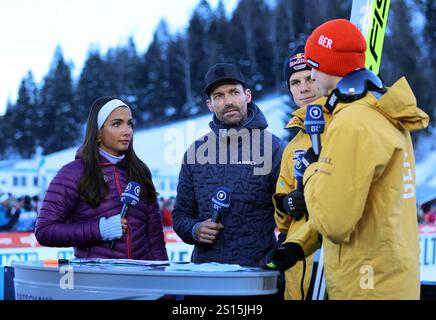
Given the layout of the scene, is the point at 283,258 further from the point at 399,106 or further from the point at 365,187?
the point at 399,106

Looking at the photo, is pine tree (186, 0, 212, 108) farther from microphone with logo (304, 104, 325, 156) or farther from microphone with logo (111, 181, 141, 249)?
microphone with logo (304, 104, 325, 156)

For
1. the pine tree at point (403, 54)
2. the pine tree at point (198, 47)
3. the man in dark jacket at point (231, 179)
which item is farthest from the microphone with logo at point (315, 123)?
the pine tree at point (198, 47)

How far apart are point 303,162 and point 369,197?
0.53 meters

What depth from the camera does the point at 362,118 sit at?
2.95 meters

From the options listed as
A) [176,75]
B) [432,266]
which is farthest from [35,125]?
[432,266]

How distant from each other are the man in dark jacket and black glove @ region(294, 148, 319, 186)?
0.89 meters

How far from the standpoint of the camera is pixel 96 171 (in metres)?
4.34

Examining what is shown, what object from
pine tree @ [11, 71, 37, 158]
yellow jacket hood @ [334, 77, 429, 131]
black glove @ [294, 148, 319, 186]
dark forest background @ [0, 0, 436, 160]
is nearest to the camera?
yellow jacket hood @ [334, 77, 429, 131]

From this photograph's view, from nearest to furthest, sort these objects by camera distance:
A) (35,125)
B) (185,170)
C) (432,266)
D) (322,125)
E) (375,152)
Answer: (375,152), (322,125), (185,170), (432,266), (35,125)

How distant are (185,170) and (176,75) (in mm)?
61640

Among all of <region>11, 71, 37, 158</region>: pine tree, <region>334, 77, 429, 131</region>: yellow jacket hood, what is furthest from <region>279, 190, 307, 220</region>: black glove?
<region>11, 71, 37, 158</region>: pine tree

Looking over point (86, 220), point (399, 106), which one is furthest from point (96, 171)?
point (399, 106)

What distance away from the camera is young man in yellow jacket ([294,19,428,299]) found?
2893mm
